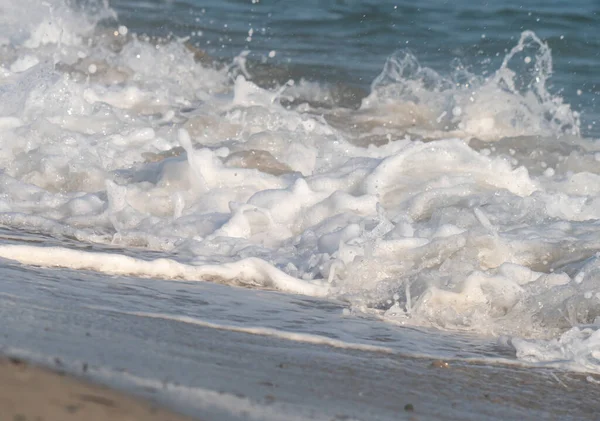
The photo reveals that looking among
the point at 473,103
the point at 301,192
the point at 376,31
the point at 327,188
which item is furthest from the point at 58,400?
the point at 376,31

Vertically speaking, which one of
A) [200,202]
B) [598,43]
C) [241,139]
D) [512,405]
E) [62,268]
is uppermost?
[598,43]

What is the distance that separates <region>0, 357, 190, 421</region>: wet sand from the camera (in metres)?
2.03

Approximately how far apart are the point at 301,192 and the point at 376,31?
5.63 metres

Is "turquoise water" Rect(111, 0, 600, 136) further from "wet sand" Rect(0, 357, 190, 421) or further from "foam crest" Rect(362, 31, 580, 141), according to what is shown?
"wet sand" Rect(0, 357, 190, 421)

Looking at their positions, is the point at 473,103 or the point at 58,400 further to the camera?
the point at 473,103

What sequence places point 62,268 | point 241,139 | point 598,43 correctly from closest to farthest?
point 62,268 → point 241,139 → point 598,43

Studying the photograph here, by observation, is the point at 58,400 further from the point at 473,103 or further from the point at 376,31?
the point at 376,31

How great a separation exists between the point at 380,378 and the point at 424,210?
2396mm

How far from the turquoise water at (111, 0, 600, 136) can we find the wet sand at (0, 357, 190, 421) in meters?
6.91

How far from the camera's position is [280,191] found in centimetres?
518

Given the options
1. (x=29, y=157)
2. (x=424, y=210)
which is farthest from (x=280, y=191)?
(x=29, y=157)

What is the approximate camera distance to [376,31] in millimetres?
10453

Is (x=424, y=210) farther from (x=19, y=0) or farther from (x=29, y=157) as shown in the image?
(x=19, y=0)

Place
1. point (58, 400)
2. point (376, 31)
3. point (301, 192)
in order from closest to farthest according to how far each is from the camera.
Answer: point (58, 400) → point (301, 192) → point (376, 31)
